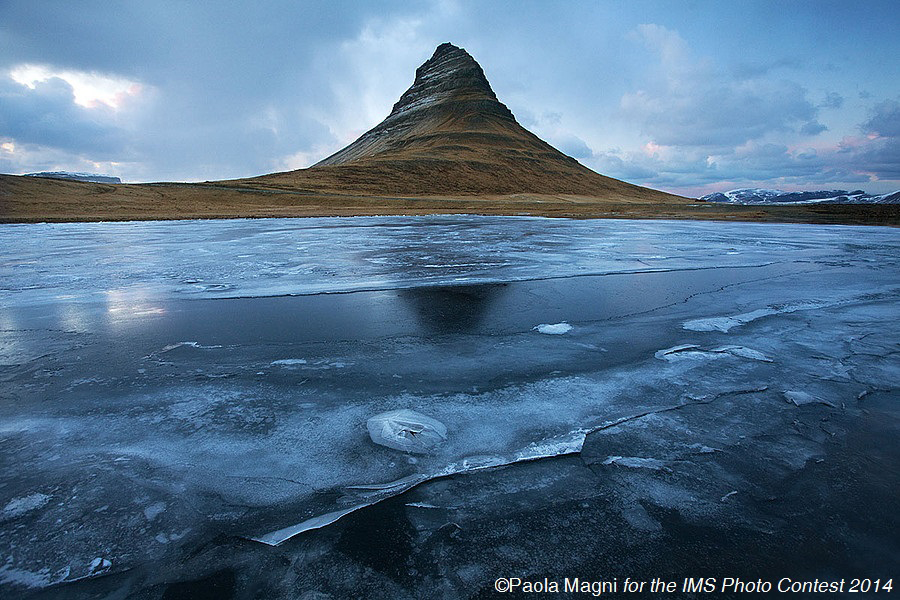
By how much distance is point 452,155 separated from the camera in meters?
82.2

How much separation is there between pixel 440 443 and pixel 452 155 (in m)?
84.3

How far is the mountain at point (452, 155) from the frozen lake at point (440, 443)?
176 feet

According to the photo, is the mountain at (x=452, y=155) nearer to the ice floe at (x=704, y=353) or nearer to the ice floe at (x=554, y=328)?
the ice floe at (x=554, y=328)

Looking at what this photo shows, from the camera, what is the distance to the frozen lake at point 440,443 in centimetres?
159

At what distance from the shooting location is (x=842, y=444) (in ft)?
7.30

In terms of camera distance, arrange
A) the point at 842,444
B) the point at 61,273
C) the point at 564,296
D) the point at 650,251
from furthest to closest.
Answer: the point at 650,251 < the point at 61,273 < the point at 564,296 < the point at 842,444

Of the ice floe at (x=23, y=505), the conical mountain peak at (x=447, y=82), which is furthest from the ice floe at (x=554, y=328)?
the conical mountain peak at (x=447, y=82)

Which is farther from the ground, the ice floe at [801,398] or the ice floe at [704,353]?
the ice floe at [704,353]

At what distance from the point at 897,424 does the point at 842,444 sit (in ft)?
1.62

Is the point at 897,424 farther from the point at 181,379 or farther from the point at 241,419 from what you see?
the point at 181,379

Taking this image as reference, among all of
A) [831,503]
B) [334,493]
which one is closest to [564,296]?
[831,503]

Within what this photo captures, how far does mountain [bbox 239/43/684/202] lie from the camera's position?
6469 cm

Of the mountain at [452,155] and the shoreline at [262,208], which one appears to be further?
the mountain at [452,155]

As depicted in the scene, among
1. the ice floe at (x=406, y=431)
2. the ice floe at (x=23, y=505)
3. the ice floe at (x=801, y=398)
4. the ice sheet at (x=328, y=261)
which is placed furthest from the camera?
the ice sheet at (x=328, y=261)
